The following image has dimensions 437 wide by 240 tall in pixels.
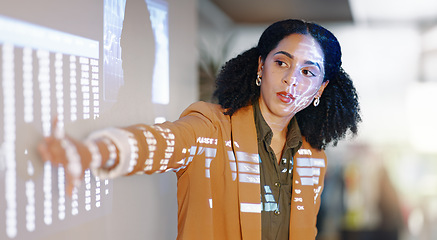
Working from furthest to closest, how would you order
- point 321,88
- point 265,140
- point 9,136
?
point 321,88 < point 265,140 < point 9,136

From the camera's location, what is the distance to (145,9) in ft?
6.07

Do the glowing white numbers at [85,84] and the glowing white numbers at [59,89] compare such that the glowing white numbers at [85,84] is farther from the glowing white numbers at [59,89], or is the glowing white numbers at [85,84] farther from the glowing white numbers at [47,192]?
the glowing white numbers at [47,192]

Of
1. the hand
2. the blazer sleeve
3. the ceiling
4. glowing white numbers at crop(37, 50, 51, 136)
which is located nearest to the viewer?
the hand

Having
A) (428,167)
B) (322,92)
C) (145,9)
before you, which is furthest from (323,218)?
(145,9)

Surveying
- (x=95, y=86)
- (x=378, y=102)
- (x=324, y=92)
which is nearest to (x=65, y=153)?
(x=95, y=86)

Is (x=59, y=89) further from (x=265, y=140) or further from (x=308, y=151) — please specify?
(x=308, y=151)

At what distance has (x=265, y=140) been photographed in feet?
5.38

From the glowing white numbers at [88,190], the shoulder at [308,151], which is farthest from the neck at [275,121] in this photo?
the glowing white numbers at [88,190]

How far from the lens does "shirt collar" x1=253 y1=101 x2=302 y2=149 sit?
164 centimetres

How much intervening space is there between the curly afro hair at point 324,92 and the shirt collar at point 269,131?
0.06 m

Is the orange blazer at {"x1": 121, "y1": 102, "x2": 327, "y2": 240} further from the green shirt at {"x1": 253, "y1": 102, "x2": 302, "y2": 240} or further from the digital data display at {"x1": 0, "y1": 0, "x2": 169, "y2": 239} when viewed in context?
the digital data display at {"x1": 0, "y1": 0, "x2": 169, "y2": 239}

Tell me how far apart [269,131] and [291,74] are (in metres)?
0.22

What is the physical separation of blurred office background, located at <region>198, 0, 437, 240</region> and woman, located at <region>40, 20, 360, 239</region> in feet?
9.96

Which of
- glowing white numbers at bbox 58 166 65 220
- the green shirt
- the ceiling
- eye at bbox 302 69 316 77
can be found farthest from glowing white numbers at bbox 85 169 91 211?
the ceiling
